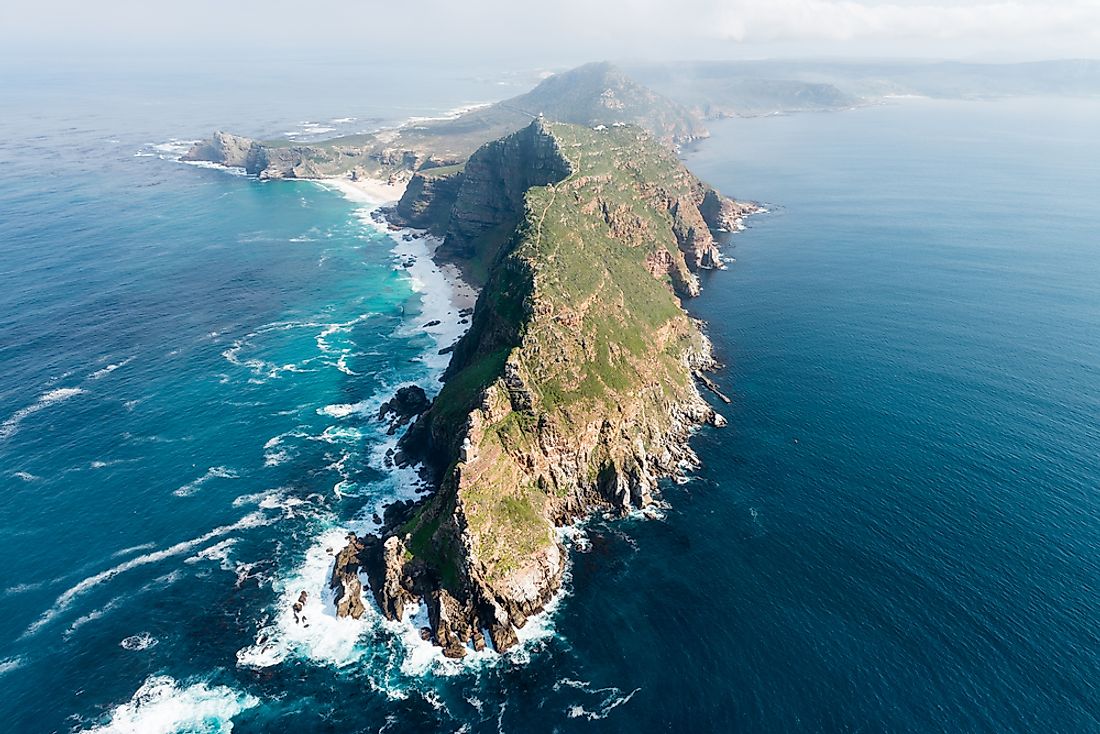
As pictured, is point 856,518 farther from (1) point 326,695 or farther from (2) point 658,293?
(1) point 326,695

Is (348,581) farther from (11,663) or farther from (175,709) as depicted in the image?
(11,663)

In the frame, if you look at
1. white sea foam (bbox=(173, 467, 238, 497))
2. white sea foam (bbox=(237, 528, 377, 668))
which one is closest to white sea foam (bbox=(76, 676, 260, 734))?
white sea foam (bbox=(237, 528, 377, 668))

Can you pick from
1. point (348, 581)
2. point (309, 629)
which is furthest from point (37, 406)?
point (309, 629)

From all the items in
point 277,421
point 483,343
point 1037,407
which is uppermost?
point 483,343

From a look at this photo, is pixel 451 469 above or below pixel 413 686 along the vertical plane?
above

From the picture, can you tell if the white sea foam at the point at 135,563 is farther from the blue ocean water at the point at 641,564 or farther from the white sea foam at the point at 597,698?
the white sea foam at the point at 597,698

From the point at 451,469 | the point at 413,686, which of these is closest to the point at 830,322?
the point at 451,469
